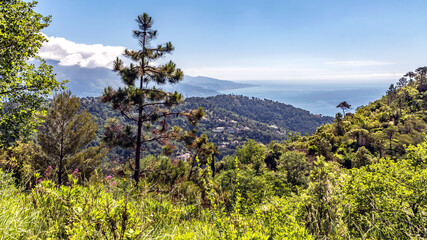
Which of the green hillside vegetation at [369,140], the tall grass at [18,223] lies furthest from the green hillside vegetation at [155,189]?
the green hillside vegetation at [369,140]

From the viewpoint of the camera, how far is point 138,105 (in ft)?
28.9

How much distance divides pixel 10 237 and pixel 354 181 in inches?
406

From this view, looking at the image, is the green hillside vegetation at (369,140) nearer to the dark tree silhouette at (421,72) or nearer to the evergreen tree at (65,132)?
the dark tree silhouette at (421,72)

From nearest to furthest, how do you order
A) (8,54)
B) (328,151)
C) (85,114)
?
(8,54) < (85,114) < (328,151)

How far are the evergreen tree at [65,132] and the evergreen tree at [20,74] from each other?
4268mm

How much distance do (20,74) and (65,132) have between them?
227 inches

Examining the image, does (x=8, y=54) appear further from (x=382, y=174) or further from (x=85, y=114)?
(x=382, y=174)

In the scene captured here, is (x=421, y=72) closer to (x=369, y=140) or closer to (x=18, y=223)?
(x=369, y=140)

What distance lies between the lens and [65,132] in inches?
471

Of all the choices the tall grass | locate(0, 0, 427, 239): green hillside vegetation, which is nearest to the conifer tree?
locate(0, 0, 427, 239): green hillside vegetation

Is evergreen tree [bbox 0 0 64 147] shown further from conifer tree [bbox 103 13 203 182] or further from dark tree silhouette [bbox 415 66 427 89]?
dark tree silhouette [bbox 415 66 427 89]

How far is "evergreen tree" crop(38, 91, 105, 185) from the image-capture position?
37.7 ft

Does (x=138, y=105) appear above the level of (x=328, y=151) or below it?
above

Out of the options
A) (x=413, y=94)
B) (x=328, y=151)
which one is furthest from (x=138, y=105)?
(x=413, y=94)
